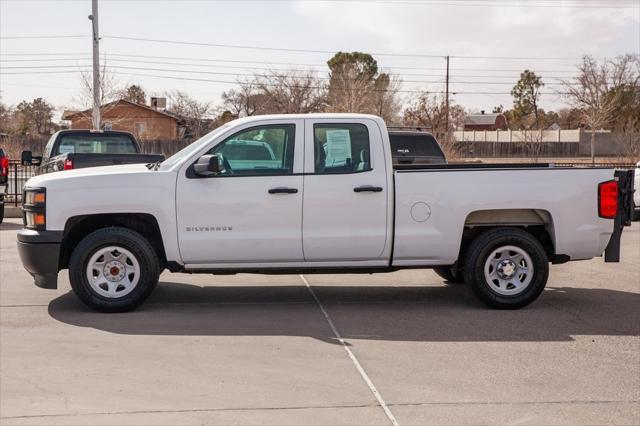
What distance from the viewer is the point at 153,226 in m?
8.66

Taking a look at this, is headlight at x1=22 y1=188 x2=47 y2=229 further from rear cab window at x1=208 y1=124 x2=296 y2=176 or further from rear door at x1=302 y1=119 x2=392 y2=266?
rear door at x1=302 y1=119 x2=392 y2=266

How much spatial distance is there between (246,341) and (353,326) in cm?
114

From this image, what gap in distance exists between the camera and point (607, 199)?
8.68 m

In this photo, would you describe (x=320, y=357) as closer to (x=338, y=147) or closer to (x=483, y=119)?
(x=338, y=147)

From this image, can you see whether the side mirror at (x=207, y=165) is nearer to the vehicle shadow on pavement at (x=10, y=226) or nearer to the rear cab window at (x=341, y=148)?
the rear cab window at (x=341, y=148)

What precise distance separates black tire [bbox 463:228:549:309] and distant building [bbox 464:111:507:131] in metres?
120

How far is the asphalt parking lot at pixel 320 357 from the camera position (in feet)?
18.0

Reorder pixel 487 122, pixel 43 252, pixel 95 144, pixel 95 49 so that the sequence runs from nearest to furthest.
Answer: pixel 43 252 < pixel 95 144 < pixel 95 49 < pixel 487 122

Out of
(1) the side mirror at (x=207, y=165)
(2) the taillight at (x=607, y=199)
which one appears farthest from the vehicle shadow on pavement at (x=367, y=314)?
(1) the side mirror at (x=207, y=165)

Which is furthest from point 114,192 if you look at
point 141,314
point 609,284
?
point 609,284

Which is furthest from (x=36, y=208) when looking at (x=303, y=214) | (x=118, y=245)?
(x=303, y=214)

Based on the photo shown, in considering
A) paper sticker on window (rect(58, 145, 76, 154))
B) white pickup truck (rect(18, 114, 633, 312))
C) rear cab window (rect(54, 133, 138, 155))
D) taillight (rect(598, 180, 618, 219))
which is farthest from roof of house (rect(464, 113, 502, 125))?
white pickup truck (rect(18, 114, 633, 312))

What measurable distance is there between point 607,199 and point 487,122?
409 ft

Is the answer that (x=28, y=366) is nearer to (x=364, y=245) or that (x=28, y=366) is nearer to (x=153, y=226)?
(x=153, y=226)
